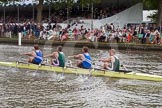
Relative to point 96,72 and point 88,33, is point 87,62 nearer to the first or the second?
point 96,72

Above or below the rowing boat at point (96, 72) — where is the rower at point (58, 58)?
above

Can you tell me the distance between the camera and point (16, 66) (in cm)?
2598

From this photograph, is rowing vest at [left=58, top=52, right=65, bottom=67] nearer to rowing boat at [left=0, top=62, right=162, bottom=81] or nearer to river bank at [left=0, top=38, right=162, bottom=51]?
rowing boat at [left=0, top=62, right=162, bottom=81]

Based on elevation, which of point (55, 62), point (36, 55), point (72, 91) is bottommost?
point (72, 91)

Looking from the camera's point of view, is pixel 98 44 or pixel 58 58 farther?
pixel 98 44

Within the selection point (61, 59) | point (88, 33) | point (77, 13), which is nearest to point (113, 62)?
point (61, 59)

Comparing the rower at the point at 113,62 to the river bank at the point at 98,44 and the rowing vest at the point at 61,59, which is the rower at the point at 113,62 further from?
the river bank at the point at 98,44

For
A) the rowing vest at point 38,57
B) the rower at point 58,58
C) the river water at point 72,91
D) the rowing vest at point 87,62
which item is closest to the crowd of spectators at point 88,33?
the river water at point 72,91

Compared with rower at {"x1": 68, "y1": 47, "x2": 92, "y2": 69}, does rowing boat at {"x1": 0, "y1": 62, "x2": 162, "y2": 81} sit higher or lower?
lower

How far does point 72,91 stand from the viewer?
61.3 ft

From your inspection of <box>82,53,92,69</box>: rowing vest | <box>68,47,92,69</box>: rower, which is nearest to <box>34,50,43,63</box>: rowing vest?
<box>68,47,92,69</box>: rower

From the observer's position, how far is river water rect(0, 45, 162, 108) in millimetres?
16266

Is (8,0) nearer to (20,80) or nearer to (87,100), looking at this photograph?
(20,80)

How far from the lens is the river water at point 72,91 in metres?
16.3
